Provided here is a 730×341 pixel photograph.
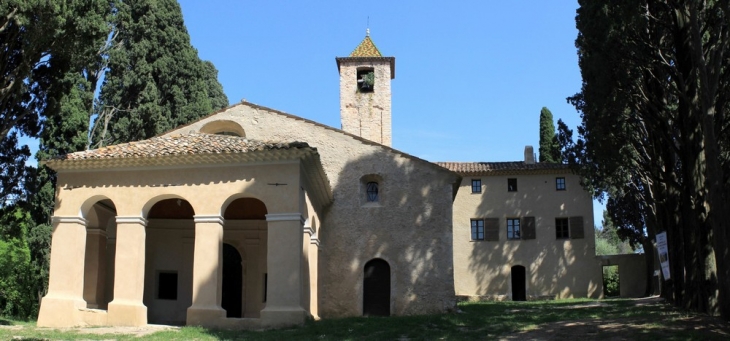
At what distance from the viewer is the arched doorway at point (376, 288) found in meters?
22.3

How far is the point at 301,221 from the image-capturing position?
1742cm

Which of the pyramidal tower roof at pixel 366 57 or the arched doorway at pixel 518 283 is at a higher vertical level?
the pyramidal tower roof at pixel 366 57

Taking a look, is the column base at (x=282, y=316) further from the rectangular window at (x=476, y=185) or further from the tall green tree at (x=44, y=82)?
the rectangular window at (x=476, y=185)

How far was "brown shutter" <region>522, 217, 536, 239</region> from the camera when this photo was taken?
1438 inches

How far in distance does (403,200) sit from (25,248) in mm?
23676

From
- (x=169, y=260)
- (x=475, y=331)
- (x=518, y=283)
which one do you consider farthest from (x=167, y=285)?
(x=518, y=283)

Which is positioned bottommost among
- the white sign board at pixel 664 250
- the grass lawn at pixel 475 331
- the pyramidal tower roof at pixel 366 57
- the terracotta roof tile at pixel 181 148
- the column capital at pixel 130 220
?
the grass lawn at pixel 475 331

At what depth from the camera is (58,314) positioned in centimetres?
1744

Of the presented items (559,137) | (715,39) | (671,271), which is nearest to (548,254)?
(559,137)

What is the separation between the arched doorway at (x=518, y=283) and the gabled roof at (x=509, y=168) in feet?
16.8

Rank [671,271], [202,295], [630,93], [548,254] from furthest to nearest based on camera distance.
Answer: [548,254] < [671,271] < [630,93] < [202,295]

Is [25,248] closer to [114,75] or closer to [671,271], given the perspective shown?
[114,75]

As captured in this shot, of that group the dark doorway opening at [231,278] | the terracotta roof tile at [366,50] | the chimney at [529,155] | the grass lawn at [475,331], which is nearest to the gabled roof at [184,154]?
the grass lawn at [475,331]

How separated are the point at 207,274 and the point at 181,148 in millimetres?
3437
